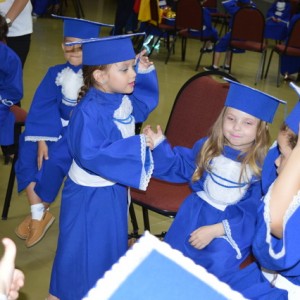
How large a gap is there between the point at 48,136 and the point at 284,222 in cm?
→ 156

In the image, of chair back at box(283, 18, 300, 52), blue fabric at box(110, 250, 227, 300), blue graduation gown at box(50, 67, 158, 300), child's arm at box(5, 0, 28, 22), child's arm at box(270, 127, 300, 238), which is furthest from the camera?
chair back at box(283, 18, 300, 52)

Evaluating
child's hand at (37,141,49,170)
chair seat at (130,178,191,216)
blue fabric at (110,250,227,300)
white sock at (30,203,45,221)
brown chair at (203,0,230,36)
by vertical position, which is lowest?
brown chair at (203,0,230,36)

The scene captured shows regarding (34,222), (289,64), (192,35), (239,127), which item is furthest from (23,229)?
(289,64)

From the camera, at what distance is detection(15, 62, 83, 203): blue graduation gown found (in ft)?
8.40


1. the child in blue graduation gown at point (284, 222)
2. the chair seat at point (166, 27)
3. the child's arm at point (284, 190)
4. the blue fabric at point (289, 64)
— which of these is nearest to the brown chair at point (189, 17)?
the chair seat at point (166, 27)

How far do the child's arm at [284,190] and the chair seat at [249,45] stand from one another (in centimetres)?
554

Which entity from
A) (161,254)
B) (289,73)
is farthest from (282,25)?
(161,254)

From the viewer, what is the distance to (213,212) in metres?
2.10

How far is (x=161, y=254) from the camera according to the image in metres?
1.05

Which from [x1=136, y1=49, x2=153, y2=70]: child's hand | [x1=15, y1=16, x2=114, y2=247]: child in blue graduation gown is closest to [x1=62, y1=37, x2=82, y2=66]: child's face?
[x1=15, y1=16, x2=114, y2=247]: child in blue graduation gown

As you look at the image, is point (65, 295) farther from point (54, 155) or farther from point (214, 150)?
point (214, 150)

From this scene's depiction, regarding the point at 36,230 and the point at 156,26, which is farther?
the point at 156,26

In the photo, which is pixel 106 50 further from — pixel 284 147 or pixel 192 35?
pixel 192 35

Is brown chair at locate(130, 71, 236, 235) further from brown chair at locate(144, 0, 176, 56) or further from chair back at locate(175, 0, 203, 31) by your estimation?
brown chair at locate(144, 0, 176, 56)
